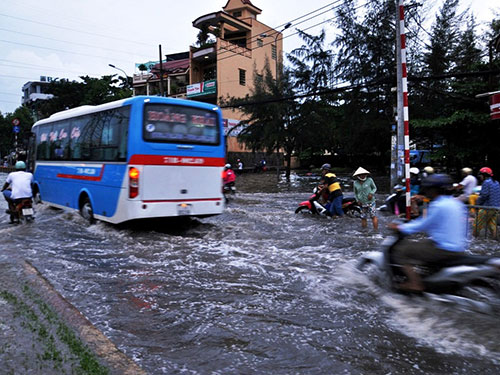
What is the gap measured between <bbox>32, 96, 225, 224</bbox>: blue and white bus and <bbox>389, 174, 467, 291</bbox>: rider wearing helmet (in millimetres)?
5549

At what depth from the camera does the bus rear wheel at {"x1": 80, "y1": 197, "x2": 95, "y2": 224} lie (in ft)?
33.3

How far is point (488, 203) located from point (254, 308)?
22.1 ft

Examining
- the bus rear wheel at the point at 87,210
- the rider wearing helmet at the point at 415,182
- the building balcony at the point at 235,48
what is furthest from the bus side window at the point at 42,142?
the building balcony at the point at 235,48

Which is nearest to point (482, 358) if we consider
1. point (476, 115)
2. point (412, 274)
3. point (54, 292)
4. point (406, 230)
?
point (412, 274)

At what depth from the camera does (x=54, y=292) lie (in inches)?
198

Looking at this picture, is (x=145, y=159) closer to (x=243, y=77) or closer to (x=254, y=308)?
(x=254, y=308)

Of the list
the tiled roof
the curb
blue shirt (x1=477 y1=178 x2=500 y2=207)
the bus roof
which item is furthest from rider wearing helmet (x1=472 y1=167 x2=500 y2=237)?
the tiled roof

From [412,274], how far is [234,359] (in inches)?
87.8

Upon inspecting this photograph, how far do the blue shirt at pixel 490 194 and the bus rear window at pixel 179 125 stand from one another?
604 cm

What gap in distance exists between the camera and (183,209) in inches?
364

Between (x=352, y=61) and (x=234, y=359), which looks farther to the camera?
(x=352, y=61)

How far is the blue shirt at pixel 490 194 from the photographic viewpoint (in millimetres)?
8922

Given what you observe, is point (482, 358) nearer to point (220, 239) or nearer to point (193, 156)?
point (220, 239)

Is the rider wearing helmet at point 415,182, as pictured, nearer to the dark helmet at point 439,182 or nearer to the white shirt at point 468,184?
the white shirt at point 468,184
